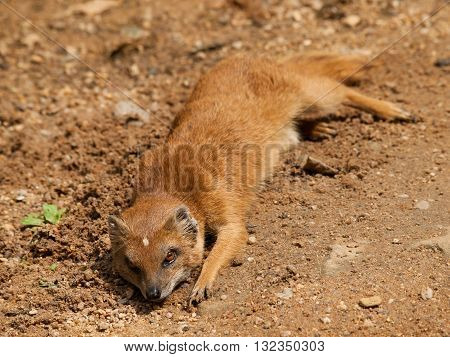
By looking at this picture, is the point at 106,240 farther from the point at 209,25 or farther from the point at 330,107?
the point at 209,25

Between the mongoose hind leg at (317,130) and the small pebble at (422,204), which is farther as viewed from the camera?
the mongoose hind leg at (317,130)

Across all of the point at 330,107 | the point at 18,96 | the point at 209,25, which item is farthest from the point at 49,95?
the point at 330,107

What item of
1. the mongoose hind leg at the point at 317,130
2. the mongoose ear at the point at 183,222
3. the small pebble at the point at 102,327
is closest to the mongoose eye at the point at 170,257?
the mongoose ear at the point at 183,222

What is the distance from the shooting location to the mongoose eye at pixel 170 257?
188 inches

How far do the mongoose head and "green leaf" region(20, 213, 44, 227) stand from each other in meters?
1.00

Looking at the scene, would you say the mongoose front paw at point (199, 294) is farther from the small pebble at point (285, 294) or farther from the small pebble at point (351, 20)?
the small pebble at point (351, 20)

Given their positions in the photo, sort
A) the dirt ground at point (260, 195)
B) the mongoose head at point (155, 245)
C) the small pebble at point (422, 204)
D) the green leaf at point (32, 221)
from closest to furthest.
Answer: the dirt ground at point (260, 195) → the mongoose head at point (155, 245) → the small pebble at point (422, 204) → the green leaf at point (32, 221)

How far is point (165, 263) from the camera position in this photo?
15.7 feet

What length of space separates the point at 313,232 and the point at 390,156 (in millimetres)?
1199

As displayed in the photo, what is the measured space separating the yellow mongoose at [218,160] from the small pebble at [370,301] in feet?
3.68

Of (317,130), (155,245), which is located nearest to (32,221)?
(155,245)

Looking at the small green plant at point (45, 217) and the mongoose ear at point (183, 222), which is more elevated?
the mongoose ear at point (183, 222)

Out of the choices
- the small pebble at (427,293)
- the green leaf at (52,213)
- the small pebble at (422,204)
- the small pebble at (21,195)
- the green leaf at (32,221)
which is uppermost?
the small pebble at (427,293)

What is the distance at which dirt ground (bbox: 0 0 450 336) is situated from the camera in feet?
14.8
